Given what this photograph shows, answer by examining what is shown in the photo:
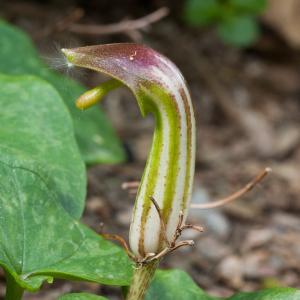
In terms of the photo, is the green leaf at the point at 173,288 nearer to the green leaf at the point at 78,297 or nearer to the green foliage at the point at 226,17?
the green leaf at the point at 78,297

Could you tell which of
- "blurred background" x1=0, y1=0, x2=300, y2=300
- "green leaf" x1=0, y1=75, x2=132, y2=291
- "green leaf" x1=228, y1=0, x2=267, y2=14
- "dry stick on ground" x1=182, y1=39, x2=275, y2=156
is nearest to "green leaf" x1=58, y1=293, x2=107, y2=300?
"green leaf" x1=0, y1=75, x2=132, y2=291

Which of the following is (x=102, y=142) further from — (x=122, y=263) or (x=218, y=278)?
(x=122, y=263)

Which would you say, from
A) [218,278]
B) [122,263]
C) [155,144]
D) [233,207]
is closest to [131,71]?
[155,144]

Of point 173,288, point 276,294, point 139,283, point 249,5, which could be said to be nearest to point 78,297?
point 139,283

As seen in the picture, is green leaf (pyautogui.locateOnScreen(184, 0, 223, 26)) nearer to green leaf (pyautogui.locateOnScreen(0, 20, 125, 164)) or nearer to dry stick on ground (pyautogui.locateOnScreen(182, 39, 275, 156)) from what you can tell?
dry stick on ground (pyautogui.locateOnScreen(182, 39, 275, 156))

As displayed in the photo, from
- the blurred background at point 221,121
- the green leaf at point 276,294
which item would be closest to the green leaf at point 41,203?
the green leaf at point 276,294

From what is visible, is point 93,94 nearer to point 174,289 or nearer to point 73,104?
point 174,289
